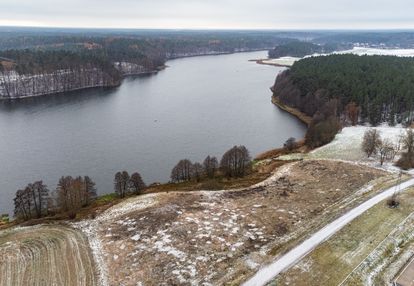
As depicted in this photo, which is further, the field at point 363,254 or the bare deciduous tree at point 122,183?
the bare deciduous tree at point 122,183

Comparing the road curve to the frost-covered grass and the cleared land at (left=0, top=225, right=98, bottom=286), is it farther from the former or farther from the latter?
the frost-covered grass

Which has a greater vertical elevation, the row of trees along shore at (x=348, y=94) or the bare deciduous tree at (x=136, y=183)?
the row of trees along shore at (x=348, y=94)

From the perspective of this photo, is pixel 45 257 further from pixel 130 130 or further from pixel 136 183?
pixel 130 130

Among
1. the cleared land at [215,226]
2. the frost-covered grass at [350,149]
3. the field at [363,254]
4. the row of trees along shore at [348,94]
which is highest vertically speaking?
the row of trees along shore at [348,94]

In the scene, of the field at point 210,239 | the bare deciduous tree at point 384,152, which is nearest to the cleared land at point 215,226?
the field at point 210,239

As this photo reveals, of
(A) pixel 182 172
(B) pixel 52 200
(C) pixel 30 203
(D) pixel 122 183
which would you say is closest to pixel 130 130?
(A) pixel 182 172

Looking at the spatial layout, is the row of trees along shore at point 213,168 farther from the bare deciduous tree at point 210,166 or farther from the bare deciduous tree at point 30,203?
the bare deciduous tree at point 30,203

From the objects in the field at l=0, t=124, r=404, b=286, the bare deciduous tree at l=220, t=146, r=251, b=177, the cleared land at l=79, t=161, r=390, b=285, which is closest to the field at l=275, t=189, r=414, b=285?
the field at l=0, t=124, r=404, b=286
